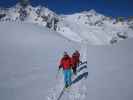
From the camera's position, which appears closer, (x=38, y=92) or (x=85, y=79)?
(x=38, y=92)

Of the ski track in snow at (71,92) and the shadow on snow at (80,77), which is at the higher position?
the shadow on snow at (80,77)

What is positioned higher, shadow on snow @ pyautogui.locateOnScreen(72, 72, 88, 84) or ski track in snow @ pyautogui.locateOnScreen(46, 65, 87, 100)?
shadow on snow @ pyautogui.locateOnScreen(72, 72, 88, 84)

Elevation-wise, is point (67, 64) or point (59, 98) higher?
point (67, 64)

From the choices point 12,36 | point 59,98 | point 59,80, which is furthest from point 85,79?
point 12,36

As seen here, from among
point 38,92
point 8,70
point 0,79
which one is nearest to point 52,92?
point 38,92

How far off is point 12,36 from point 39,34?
6.82m

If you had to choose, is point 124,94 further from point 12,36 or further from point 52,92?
point 12,36

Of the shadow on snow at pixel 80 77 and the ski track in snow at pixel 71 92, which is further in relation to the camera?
the shadow on snow at pixel 80 77

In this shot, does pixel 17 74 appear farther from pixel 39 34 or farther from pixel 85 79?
pixel 39 34

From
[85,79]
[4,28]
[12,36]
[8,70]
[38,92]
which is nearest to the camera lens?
[38,92]

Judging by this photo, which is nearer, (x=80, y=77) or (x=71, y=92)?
(x=71, y=92)

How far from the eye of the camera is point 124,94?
42.2ft

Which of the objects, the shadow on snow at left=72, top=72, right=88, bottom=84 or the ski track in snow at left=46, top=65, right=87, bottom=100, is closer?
the ski track in snow at left=46, top=65, right=87, bottom=100

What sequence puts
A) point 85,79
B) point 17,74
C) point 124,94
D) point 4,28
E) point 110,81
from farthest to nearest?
point 4,28 → point 17,74 → point 85,79 → point 110,81 → point 124,94
